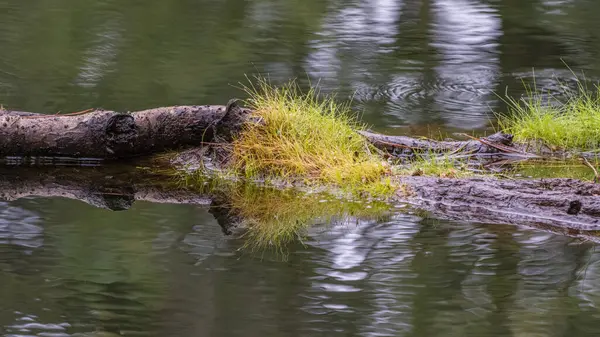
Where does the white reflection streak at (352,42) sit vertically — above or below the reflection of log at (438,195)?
below

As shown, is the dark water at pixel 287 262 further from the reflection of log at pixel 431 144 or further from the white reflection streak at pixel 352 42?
the reflection of log at pixel 431 144

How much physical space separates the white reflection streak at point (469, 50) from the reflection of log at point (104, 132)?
2266 millimetres

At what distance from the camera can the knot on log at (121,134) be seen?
6066mm

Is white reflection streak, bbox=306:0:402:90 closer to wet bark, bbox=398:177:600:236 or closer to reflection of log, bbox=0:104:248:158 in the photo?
reflection of log, bbox=0:104:248:158

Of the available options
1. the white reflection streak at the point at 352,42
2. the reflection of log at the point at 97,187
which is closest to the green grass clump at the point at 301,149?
the reflection of log at the point at 97,187

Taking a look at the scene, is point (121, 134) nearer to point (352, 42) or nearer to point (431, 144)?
point (431, 144)

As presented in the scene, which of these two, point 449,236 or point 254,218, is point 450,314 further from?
point 254,218

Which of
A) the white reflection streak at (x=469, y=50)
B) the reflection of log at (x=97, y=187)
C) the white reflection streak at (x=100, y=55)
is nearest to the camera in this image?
the reflection of log at (x=97, y=187)

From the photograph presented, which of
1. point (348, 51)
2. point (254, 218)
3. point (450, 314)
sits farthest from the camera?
point (348, 51)

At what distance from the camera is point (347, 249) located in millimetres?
4453

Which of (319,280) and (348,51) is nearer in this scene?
(319,280)

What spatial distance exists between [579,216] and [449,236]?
62cm

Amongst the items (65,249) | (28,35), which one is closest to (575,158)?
(65,249)

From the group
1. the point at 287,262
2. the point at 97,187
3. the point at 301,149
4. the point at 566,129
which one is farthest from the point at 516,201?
the point at 97,187
